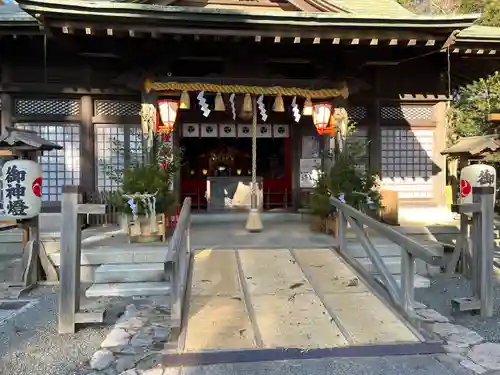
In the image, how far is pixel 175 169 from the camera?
325 inches

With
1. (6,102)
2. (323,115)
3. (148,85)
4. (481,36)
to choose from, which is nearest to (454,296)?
(323,115)

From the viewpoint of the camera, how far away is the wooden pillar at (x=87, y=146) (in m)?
9.25

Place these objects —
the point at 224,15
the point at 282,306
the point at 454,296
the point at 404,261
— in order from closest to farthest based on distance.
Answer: the point at 404,261 → the point at 282,306 → the point at 454,296 → the point at 224,15

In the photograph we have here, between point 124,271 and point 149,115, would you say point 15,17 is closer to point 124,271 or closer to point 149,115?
point 149,115

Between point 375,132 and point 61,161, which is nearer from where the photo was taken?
point 61,161

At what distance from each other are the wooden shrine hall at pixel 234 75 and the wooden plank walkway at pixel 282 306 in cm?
330

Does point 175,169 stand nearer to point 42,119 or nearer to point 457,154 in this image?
point 42,119

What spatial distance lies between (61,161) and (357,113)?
6569 millimetres

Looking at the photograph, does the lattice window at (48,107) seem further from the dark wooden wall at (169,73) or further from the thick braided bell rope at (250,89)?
the thick braided bell rope at (250,89)

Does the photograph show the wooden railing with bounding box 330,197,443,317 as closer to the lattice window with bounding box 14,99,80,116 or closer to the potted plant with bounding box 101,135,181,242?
the potted plant with bounding box 101,135,181,242

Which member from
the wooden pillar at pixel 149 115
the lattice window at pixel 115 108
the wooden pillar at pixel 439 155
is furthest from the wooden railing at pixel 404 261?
the lattice window at pixel 115 108

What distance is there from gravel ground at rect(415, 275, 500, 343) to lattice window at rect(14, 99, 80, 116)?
7.46m

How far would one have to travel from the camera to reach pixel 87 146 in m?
9.32

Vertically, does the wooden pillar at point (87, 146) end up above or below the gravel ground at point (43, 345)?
above
